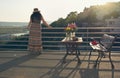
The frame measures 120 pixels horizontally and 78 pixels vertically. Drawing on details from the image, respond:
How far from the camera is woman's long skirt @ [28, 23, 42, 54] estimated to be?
10.5 m

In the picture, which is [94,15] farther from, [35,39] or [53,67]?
[53,67]

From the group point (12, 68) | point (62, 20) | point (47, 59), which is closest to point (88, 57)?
point (47, 59)

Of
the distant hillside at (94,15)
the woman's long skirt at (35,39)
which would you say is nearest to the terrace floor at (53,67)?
the woman's long skirt at (35,39)

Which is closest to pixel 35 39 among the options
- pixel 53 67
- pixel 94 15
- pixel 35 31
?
pixel 35 31

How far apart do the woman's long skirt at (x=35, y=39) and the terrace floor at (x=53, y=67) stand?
281 millimetres

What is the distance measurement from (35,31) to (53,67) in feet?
8.82

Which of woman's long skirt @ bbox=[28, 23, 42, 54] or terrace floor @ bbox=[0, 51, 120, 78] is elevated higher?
woman's long skirt @ bbox=[28, 23, 42, 54]

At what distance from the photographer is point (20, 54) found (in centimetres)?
1068

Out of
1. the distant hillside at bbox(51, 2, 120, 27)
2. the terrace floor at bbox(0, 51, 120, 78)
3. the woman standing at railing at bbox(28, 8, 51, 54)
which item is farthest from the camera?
the distant hillside at bbox(51, 2, 120, 27)

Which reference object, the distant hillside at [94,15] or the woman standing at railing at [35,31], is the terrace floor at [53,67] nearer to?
the woman standing at railing at [35,31]

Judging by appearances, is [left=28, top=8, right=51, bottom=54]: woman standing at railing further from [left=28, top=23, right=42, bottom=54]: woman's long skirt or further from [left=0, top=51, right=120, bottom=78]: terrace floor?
[left=0, top=51, right=120, bottom=78]: terrace floor

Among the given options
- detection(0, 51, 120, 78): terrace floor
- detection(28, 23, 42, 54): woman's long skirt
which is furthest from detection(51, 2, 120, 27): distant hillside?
detection(0, 51, 120, 78): terrace floor

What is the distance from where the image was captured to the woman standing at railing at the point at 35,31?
1043 cm

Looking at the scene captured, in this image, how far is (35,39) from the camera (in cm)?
1060
